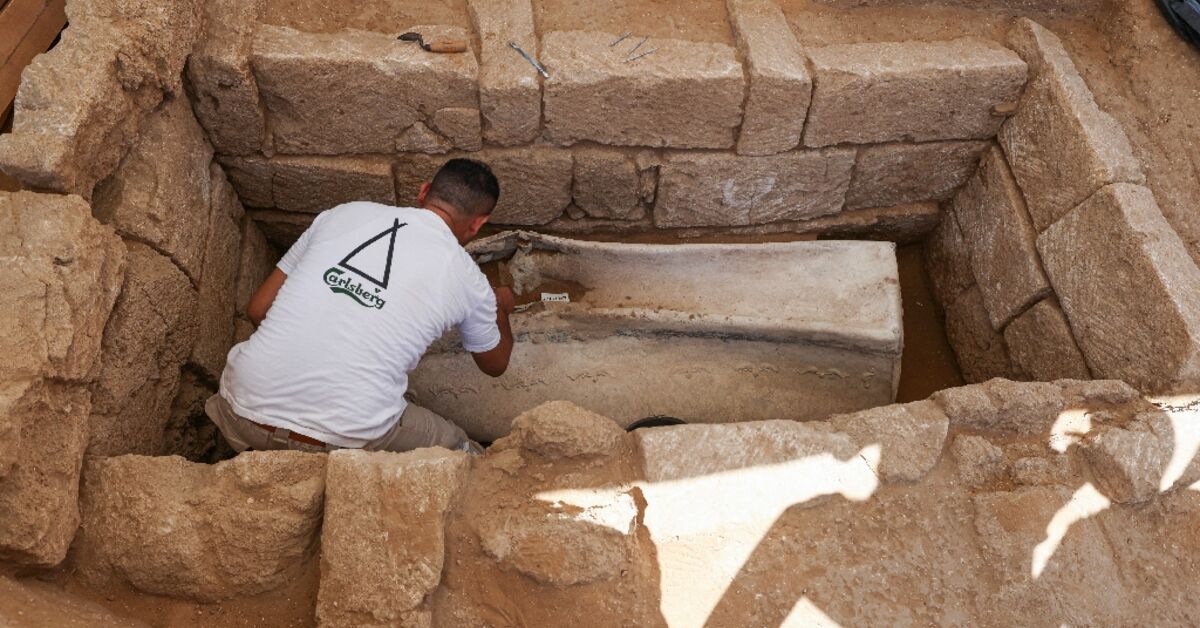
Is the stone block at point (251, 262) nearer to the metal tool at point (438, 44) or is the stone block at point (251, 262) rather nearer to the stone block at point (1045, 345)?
the metal tool at point (438, 44)

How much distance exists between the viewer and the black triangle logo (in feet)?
9.03

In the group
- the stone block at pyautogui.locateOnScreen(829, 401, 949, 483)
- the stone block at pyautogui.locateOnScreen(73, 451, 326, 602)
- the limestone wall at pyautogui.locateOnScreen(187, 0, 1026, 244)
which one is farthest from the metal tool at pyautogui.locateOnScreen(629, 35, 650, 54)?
the stone block at pyautogui.locateOnScreen(73, 451, 326, 602)

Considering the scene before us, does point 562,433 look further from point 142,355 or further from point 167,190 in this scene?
point 167,190

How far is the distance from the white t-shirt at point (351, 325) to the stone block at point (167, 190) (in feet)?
1.78

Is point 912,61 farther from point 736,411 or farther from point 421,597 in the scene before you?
point 421,597

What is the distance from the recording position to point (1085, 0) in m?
3.93

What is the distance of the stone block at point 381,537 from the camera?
2.24 metres

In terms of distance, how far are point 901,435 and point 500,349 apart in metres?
1.50

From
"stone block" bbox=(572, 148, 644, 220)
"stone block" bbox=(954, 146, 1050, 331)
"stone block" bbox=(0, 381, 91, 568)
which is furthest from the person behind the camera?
"stone block" bbox=(572, 148, 644, 220)

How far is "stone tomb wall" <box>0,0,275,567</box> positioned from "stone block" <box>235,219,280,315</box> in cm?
13

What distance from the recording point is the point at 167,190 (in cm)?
Answer: 305

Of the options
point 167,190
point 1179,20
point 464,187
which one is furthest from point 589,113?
point 1179,20

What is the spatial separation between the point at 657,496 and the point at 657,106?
68.9 inches

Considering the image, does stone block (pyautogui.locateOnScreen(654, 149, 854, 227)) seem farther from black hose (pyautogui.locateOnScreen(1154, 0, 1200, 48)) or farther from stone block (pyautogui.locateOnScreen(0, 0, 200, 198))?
stone block (pyautogui.locateOnScreen(0, 0, 200, 198))
